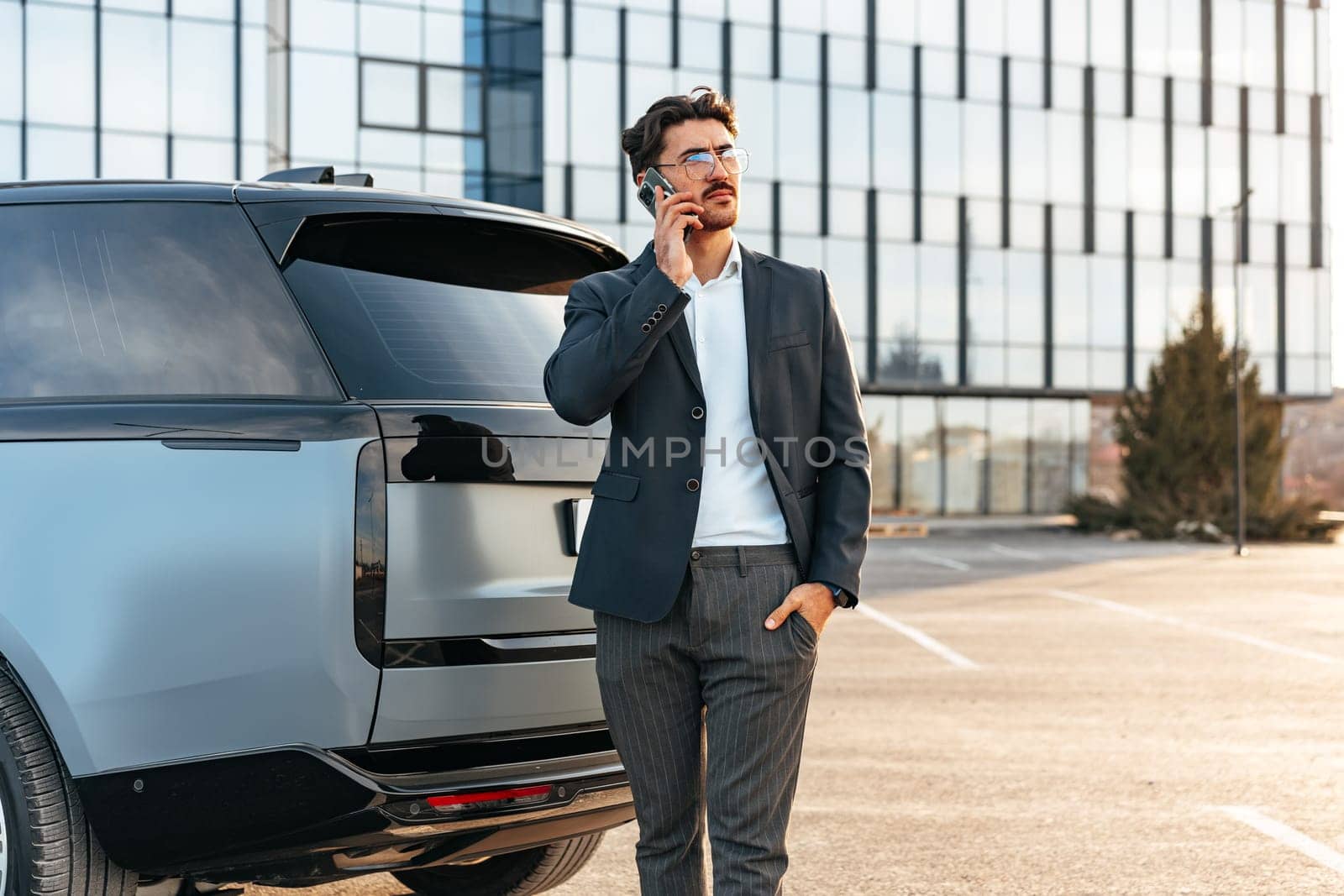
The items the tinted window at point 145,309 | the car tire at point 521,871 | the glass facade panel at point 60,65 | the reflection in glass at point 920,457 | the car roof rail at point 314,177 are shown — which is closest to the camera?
the tinted window at point 145,309

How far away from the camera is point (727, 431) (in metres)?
2.63

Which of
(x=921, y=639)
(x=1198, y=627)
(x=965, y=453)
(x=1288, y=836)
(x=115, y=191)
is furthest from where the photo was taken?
(x=965, y=453)

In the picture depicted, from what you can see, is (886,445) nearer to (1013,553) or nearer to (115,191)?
(1013,553)

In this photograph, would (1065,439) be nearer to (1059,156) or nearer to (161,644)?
(1059,156)

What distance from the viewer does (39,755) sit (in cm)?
264

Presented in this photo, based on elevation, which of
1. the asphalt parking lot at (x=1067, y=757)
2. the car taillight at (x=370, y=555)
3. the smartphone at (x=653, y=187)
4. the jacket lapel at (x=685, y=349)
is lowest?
the asphalt parking lot at (x=1067, y=757)

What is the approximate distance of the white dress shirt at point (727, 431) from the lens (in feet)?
8.52

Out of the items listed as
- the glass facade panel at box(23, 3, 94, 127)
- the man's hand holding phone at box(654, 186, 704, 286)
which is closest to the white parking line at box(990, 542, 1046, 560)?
the glass facade panel at box(23, 3, 94, 127)

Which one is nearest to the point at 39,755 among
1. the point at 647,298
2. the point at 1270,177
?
the point at 647,298

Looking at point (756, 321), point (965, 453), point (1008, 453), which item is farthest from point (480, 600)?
point (1008, 453)

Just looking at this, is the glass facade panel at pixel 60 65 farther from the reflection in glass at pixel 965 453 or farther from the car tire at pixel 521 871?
the car tire at pixel 521 871

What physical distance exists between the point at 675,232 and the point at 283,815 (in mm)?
1398

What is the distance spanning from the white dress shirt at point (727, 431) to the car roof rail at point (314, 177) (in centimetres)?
111

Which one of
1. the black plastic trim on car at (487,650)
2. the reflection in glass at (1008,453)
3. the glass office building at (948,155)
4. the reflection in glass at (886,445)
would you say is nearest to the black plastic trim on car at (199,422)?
the black plastic trim on car at (487,650)
